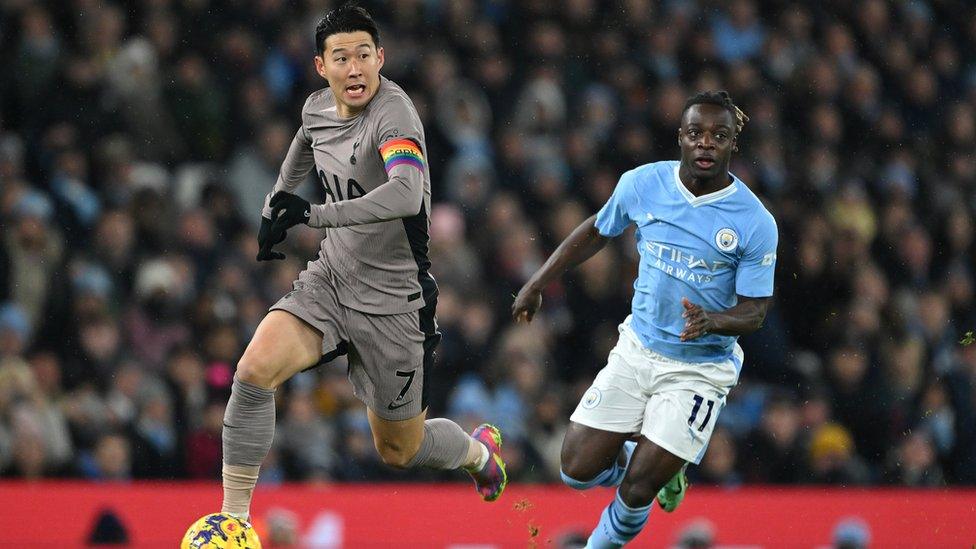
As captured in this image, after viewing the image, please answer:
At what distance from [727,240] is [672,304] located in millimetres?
373

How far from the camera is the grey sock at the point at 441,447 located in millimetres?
6574

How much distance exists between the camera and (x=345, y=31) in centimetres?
597

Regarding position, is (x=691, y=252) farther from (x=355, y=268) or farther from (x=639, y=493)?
(x=355, y=268)

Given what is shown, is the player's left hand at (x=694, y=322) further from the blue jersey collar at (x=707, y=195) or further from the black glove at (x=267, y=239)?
the black glove at (x=267, y=239)

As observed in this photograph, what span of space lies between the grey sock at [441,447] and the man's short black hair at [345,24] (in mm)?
1713

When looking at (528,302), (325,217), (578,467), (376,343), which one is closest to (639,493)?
(578,467)

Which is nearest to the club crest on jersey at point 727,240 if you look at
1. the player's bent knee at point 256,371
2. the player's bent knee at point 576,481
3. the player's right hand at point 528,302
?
the player's right hand at point 528,302

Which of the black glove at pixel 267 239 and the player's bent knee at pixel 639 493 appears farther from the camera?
the player's bent knee at pixel 639 493

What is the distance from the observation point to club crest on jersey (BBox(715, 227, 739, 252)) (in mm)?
6215

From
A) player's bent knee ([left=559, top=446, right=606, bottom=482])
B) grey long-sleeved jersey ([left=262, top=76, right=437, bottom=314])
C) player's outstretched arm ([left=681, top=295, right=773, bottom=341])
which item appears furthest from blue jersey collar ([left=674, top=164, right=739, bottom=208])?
player's bent knee ([left=559, top=446, right=606, bottom=482])

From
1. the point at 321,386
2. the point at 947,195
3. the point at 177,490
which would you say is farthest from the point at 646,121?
the point at 177,490

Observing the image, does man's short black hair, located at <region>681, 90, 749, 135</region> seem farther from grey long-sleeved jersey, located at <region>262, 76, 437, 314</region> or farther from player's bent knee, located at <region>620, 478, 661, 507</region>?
player's bent knee, located at <region>620, 478, 661, 507</region>

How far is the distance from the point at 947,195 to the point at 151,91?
22.9 ft

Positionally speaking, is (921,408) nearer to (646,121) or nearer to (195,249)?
(646,121)
